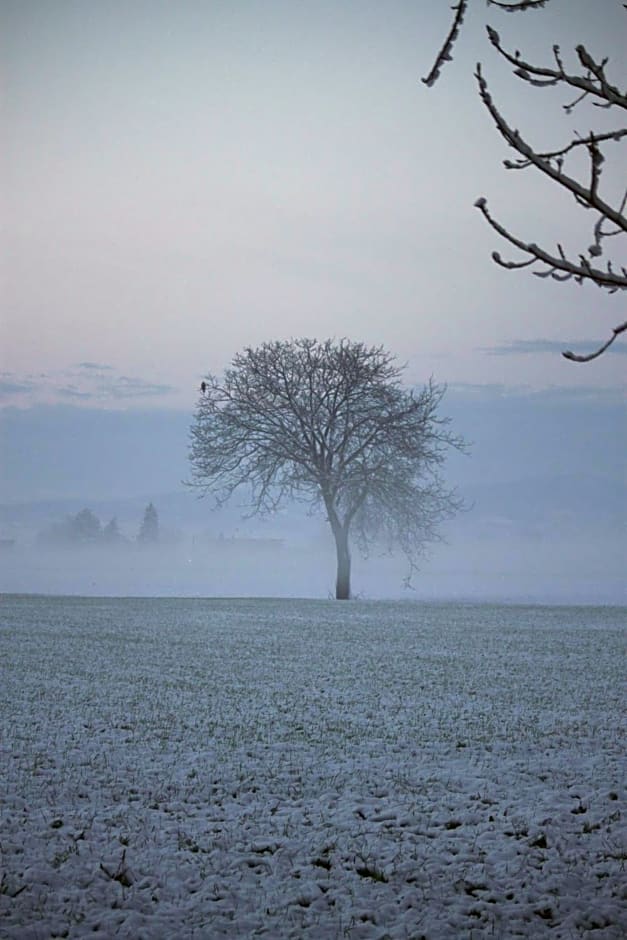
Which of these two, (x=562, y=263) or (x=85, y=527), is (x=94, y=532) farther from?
(x=562, y=263)

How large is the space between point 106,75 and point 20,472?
58.0 ft

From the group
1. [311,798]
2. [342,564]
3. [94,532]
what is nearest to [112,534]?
[94,532]

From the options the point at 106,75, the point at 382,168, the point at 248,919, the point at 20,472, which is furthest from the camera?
the point at 20,472

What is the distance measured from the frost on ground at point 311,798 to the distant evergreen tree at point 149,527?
70976mm

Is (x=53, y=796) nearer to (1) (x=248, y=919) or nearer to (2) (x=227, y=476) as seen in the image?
(1) (x=248, y=919)

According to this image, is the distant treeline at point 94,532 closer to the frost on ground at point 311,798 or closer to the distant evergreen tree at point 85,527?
the distant evergreen tree at point 85,527

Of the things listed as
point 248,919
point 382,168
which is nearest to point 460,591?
point 382,168

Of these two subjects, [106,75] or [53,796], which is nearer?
[53,796]

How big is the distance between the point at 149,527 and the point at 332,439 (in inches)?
2205

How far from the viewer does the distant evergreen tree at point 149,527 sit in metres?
86.1

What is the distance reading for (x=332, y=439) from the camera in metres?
33.6

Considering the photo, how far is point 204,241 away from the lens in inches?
1358

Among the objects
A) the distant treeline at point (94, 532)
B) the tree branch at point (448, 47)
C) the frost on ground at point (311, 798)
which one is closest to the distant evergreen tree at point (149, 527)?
the distant treeline at point (94, 532)

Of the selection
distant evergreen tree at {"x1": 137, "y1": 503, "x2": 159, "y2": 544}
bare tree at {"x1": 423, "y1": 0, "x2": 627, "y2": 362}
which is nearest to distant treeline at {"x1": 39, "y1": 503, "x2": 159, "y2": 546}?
distant evergreen tree at {"x1": 137, "y1": 503, "x2": 159, "y2": 544}
